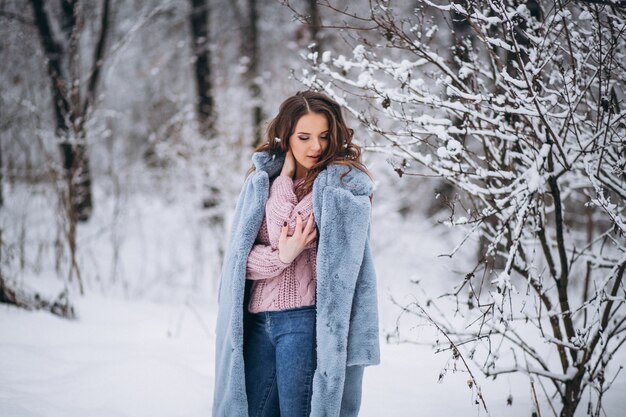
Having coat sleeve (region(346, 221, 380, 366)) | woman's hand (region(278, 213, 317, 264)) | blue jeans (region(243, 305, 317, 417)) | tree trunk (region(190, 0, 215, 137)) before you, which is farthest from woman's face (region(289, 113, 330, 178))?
tree trunk (region(190, 0, 215, 137))

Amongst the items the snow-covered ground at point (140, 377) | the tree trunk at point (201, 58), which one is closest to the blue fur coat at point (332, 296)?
the snow-covered ground at point (140, 377)

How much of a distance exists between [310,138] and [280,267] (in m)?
0.56

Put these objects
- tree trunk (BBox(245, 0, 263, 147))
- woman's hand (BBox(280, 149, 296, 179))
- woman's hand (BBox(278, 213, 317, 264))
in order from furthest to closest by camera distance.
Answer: tree trunk (BBox(245, 0, 263, 147)), woman's hand (BBox(280, 149, 296, 179)), woman's hand (BBox(278, 213, 317, 264))

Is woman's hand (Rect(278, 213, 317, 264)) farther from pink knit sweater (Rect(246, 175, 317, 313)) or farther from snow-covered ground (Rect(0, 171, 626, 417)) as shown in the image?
snow-covered ground (Rect(0, 171, 626, 417))

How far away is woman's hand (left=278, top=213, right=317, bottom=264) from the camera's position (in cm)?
177

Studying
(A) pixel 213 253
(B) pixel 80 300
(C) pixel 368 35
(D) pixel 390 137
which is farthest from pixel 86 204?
(D) pixel 390 137

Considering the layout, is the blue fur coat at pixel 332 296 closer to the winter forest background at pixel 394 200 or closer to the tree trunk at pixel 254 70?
the winter forest background at pixel 394 200

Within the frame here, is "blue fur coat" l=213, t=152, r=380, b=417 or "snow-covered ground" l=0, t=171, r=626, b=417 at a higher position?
"blue fur coat" l=213, t=152, r=380, b=417

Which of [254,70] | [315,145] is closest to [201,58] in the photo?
[254,70]

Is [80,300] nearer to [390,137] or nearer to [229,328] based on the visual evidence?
[229,328]

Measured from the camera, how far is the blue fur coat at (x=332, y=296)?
178cm

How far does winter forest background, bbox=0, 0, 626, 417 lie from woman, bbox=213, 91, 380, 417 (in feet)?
1.12

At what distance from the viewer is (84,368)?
10.3 ft

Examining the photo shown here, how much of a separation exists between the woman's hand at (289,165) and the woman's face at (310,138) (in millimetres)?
67
